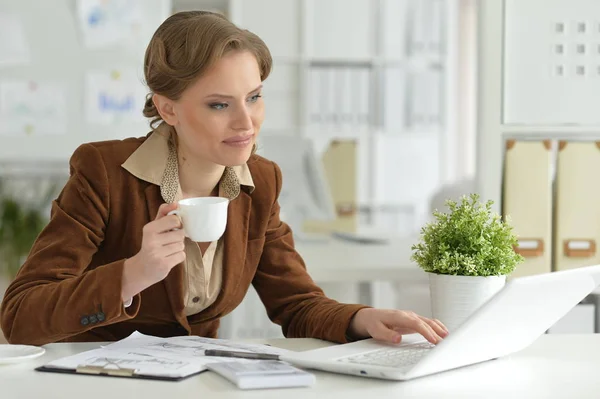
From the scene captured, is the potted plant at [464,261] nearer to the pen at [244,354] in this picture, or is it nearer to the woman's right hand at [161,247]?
the pen at [244,354]

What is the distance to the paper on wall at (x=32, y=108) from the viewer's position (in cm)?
466

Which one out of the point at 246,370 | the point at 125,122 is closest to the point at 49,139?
the point at 125,122

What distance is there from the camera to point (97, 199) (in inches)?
64.7

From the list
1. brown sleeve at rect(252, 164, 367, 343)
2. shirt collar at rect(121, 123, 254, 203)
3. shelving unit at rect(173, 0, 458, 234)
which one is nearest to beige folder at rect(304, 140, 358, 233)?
shelving unit at rect(173, 0, 458, 234)

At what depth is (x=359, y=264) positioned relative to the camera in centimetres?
285

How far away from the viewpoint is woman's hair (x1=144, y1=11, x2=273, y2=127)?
1.59m

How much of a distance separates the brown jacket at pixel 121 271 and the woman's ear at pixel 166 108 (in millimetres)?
100

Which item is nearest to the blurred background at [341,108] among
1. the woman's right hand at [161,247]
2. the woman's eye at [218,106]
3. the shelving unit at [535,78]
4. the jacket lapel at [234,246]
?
the shelving unit at [535,78]

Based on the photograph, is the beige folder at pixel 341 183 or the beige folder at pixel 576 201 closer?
the beige folder at pixel 576 201

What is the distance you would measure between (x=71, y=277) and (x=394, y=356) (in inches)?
23.4

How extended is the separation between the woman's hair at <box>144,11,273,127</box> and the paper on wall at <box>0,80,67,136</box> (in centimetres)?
315

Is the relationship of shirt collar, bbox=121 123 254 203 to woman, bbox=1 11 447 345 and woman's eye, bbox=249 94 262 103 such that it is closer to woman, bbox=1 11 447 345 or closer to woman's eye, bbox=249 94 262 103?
woman, bbox=1 11 447 345

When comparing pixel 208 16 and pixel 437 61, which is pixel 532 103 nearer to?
pixel 208 16

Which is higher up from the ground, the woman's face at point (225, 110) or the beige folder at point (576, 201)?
the woman's face at point (225, 110)
